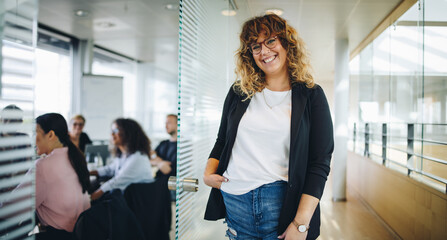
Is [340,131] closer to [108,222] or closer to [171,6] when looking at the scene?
[171,6]

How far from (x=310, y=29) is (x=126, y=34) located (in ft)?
10.8

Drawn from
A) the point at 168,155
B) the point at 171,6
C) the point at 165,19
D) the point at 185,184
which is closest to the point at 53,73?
the point at 165,19

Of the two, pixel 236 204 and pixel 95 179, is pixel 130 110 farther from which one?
pixel 236 204

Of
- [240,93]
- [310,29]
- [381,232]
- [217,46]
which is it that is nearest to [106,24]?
[310,29]

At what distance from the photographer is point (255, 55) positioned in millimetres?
1212

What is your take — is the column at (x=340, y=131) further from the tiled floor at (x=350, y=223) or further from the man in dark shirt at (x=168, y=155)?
the man in dark shirt at (x=168, y=155)

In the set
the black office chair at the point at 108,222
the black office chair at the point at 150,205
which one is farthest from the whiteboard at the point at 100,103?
the black office chair at the point at 108,222

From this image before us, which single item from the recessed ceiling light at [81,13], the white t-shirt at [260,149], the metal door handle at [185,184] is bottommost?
the metal door handle at [185,184]

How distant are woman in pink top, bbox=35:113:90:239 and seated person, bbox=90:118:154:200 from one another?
74 centimetres

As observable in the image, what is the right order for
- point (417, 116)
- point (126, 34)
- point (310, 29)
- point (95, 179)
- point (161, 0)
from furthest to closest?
point (126, 34) < point (310, 29) < point (161, 0) < point (417, 116) < point (95, 179)

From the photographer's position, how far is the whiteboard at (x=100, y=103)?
584 centimetres

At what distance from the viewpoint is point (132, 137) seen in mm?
3092

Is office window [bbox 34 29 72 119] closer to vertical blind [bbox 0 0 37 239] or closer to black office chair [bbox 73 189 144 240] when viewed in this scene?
black office chair [bbox 73 189 144 240]

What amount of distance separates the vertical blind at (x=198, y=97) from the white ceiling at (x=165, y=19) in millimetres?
937
